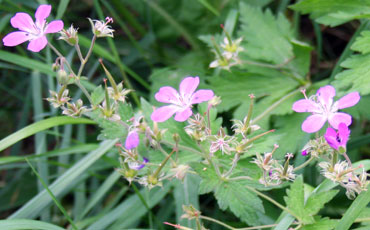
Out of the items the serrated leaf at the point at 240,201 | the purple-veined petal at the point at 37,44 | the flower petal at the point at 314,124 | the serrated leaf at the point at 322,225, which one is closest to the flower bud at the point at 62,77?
the purple-veined petal at the point at 37,44

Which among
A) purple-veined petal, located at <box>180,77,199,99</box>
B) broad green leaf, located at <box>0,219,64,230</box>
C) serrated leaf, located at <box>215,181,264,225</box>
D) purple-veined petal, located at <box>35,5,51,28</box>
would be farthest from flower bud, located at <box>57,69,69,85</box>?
serrated leaf, located at <box>215,181,264,225</box>

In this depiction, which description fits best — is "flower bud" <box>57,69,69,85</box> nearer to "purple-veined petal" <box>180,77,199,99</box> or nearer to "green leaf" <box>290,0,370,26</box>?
"purple-veined petal" <box>180,77,199,99</box>

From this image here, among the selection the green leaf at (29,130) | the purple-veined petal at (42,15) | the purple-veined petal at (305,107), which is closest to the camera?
the purple-veined petal at (305,107)

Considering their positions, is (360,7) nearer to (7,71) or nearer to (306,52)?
(306,52)

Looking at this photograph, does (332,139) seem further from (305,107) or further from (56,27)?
(56,27)

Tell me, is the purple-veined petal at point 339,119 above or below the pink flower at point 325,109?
below

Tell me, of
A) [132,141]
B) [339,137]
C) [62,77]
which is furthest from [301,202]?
[62,77]

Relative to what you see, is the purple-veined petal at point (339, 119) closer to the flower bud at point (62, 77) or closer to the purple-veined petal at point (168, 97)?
the purple-veined petal at point (168, 97)
